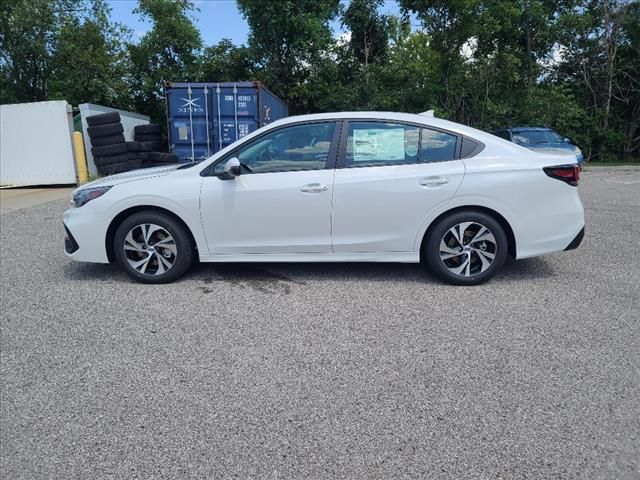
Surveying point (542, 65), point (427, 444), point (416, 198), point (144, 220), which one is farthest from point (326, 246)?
point (542, 65)

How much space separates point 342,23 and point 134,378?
22758 millimetres

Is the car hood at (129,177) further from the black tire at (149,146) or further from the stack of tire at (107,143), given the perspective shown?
the black tire at (149,146)

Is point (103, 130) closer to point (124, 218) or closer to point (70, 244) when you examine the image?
point (70, 244)

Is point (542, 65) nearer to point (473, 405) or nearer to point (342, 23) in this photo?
point (342, 23)

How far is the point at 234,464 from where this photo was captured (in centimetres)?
238

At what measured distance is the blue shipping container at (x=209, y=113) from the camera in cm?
1338

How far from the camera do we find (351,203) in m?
4.72

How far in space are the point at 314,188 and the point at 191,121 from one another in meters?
9.82

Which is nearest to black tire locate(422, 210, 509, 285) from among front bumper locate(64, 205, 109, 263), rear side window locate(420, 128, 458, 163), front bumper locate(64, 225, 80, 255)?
rear side window locate(420, 128, 458, 163)

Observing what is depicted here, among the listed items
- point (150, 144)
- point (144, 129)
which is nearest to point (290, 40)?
point (144, 129)

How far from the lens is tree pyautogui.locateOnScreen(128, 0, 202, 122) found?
2170 cm

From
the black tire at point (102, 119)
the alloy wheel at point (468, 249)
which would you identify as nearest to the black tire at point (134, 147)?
the black tire at point (102, 119)

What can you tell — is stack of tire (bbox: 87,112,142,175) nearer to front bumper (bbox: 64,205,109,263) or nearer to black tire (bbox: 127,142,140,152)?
black tire (bbox: 127,142,140,152)

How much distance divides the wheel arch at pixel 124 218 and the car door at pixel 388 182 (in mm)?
1454
